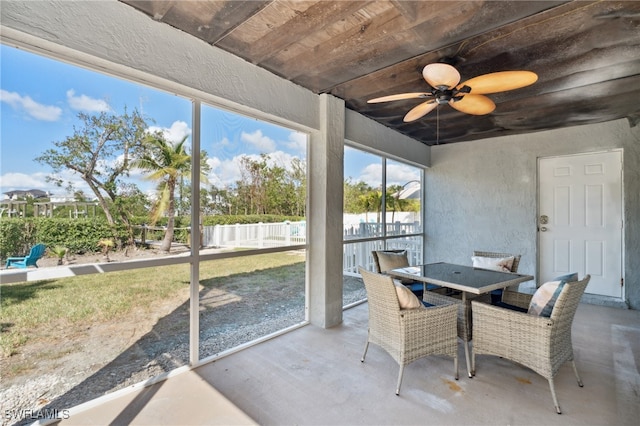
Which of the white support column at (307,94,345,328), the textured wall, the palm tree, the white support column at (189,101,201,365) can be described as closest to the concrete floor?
the white support column at (189,101,201,365)

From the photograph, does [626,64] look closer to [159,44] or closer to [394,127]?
[394,127]

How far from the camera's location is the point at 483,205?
4984mm

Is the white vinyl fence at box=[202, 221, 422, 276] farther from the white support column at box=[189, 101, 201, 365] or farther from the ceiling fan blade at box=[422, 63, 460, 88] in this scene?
the ceiling fan blade at box=[422, 63, 460, 88]

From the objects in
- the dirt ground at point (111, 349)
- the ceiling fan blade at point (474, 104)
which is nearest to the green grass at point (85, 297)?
the dirt ground at point (111, 349)

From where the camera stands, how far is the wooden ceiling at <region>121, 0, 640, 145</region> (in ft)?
6.27

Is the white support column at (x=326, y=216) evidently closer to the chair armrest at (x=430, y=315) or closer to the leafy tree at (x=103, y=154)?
the chair armrest at (x=430, y=315)

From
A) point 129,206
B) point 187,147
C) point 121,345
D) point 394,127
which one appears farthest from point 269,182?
point 394,127

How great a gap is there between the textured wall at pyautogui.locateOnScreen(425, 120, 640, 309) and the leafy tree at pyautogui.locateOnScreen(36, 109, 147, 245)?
15.6 feet

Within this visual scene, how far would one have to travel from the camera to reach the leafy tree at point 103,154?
1.87 metres

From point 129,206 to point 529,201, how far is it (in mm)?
5147

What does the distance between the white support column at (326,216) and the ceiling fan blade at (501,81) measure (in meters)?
1.48

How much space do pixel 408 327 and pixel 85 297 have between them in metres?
2.17

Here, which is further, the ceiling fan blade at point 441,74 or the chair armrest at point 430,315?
the chair armrest at point 430,315

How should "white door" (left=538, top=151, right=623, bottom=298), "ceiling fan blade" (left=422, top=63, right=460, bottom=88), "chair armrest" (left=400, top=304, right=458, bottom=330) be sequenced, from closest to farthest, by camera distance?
"ceiling fan blade" (left=422, top=63, right=460, bottom=88), "chair armrest" (left=400, top=304, right=458, bottom=330), "white door" (left=538, top=151, right=623, bottom=298)
